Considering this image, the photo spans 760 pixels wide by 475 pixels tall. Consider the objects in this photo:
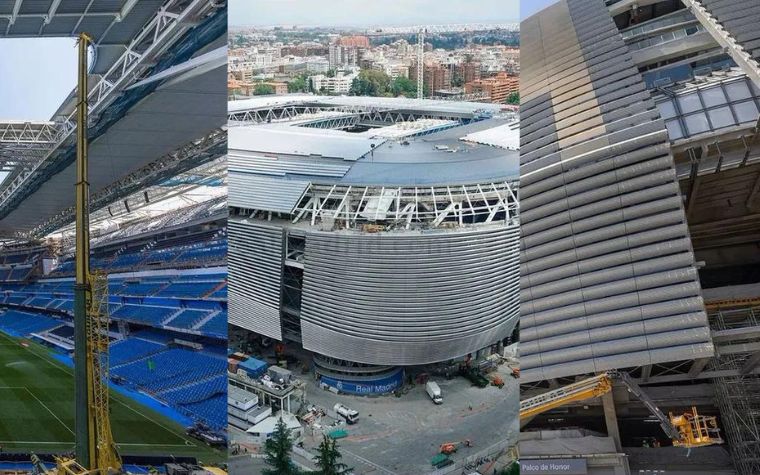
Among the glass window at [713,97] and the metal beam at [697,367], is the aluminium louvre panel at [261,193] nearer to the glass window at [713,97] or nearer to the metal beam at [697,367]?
the metal beam at [697,367]

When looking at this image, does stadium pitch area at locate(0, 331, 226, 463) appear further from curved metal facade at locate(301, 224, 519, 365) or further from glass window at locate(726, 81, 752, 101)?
glass window at locate(726, 81, 752, 101)

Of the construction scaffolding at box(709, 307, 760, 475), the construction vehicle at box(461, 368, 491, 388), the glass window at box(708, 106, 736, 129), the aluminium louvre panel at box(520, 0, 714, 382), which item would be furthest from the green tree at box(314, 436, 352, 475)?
the glass window at box(708, 106, 736, 129)

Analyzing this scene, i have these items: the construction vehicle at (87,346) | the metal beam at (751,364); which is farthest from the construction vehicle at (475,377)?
the construction vehicle at (87,346)

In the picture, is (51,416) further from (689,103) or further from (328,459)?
(689,103)

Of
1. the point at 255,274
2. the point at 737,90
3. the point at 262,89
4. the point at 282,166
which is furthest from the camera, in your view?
the point at 737,90

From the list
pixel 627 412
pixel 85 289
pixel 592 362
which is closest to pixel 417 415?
pixel 592 362

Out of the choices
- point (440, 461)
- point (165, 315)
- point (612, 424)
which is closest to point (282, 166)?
point (165, 315)
